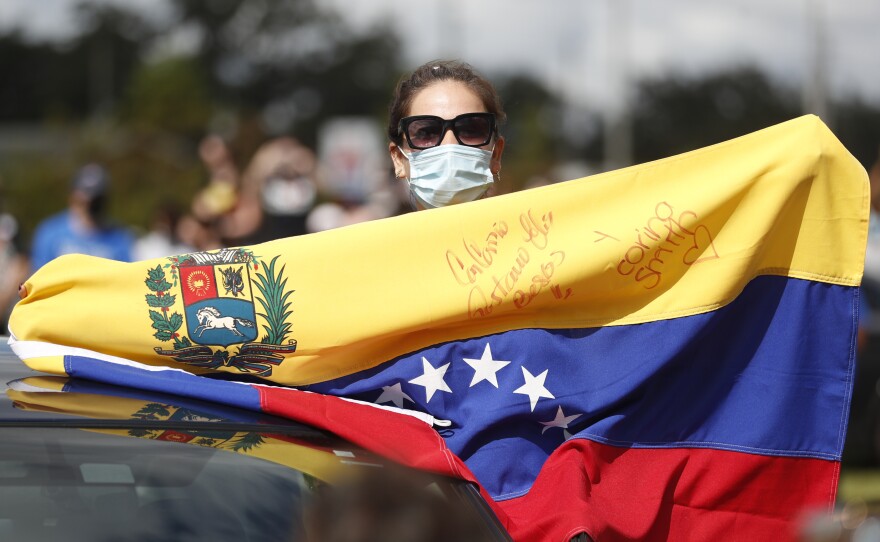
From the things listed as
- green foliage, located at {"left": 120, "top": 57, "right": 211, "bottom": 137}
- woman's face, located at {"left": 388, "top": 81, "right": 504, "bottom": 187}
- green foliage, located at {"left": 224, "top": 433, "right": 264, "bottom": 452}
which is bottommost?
green foliage, located at {"left": 224, "top": 433, "right": 264, "bottom": 452}

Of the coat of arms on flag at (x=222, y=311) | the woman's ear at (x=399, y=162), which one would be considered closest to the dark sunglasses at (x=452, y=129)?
the woman's ear at (x=399, y=162)

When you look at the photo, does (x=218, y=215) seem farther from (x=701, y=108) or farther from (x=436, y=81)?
(x=701, y=108)

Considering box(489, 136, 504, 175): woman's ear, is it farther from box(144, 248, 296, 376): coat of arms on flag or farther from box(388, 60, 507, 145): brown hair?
box(144, 248, 296, 376): coat of arms on flag

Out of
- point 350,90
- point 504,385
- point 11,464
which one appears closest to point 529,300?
point 504,385

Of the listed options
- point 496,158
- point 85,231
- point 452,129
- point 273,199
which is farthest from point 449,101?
point 85,231

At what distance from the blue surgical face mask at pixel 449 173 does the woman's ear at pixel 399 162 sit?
0.31 feet

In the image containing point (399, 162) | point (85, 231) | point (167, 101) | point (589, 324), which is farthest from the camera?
point (167, 101)

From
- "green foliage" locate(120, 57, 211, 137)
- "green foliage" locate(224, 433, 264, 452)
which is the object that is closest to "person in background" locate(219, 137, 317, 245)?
"green foliage" locate(224, 433, 264, 452)

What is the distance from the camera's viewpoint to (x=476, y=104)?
12.9 feet

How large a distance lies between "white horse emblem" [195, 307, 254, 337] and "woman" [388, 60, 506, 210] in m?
0.93

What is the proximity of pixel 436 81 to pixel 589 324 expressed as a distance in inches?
41.6

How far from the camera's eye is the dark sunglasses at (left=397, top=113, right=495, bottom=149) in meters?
3.85

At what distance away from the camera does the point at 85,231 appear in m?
8.66

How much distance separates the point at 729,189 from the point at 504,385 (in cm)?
77
